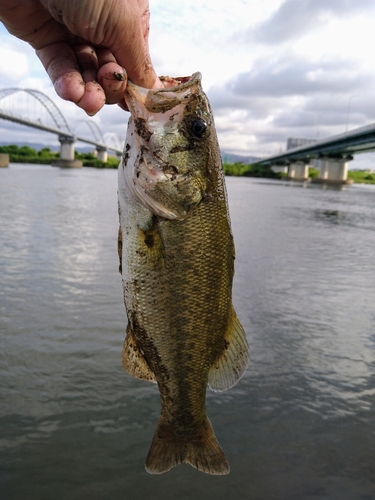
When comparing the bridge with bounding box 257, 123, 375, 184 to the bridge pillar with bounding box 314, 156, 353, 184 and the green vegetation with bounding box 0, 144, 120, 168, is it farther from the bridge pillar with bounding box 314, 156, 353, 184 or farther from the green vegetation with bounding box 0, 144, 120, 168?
the green vegetation with bounding box 0, 144, 120, 168

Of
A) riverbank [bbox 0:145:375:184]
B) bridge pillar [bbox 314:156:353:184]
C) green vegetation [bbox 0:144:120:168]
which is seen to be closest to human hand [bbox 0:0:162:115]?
bridge pillar [bbox 314:156:353:184]

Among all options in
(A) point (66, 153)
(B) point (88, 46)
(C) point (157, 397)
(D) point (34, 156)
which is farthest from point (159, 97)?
(D) point (34, 156)

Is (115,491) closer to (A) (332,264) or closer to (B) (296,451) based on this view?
(B) (296,451)

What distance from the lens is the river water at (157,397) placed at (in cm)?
422

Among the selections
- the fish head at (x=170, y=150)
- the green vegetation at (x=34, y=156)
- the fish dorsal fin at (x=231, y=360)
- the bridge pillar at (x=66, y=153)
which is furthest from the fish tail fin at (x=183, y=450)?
the green vegetation at (x=34, y=156)

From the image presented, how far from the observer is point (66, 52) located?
270 cm

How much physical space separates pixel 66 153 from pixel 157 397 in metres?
111

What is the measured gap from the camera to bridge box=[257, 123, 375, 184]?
70.5m

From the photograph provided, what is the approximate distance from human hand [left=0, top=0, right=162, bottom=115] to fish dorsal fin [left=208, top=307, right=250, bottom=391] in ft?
5.52

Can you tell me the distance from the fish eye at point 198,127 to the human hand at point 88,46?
15.5 inches

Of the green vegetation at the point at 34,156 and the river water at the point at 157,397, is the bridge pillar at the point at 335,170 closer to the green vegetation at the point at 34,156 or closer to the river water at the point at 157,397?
the green vegetation at the point at 34,156

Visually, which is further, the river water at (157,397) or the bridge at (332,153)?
the bridge at (332,153)

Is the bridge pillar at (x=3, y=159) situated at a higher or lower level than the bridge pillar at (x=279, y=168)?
higher

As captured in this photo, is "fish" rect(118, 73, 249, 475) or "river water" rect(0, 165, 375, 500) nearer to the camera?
"fish" rect(118, 73, 249, 475)
